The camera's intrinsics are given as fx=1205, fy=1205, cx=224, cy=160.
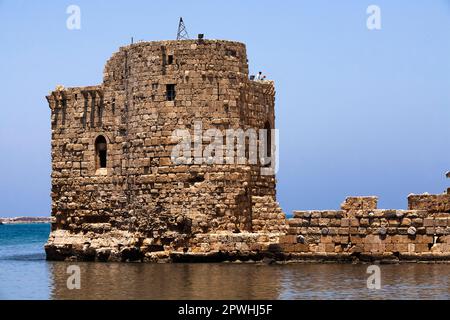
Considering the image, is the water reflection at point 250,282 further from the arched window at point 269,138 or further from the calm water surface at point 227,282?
the arched window at point 269,138

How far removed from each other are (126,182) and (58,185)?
2789 millimetres

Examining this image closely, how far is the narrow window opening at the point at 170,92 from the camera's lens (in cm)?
3155

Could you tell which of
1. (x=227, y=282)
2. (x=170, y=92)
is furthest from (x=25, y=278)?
(x=170, y=92)

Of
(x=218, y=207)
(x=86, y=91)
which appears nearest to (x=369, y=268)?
(x=218, y=207)

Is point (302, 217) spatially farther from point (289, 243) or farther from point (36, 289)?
point (36, 289)

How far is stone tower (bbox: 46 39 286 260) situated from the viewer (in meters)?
31.3

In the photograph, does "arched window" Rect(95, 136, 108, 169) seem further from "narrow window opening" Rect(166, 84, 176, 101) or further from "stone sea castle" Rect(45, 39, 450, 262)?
"narrow window opening" Rect(166, 84, 176, 101)

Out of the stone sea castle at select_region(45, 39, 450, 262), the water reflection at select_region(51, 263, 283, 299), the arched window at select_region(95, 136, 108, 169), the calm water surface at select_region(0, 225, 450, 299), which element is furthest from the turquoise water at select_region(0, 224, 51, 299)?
the arched window at select_region(95, 136, 108, 169)

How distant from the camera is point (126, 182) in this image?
3253 centimetres

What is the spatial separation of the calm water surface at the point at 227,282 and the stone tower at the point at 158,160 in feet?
4.97

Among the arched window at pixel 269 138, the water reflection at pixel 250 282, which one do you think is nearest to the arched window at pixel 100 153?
the water reflection at pixel 250 282
